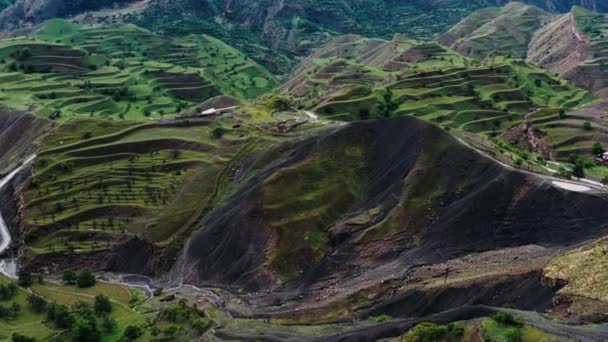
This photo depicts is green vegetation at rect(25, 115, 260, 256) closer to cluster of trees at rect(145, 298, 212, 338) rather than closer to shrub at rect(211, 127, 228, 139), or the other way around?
shrub at rect(211, 127, 228, 139)

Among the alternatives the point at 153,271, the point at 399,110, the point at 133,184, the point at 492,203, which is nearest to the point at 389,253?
the point at 492,203

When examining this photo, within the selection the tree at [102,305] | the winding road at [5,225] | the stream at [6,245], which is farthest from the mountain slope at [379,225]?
the winding road at [5,225]

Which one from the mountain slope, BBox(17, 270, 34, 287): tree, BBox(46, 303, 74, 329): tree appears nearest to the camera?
the mountain slope

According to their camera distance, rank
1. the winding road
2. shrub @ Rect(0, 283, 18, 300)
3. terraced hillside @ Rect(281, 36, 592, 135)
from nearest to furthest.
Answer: shrub @ Rect(0, 283, 18, 300), the winding road, terraced hillside @ Rect(281, 36, 592, 135)

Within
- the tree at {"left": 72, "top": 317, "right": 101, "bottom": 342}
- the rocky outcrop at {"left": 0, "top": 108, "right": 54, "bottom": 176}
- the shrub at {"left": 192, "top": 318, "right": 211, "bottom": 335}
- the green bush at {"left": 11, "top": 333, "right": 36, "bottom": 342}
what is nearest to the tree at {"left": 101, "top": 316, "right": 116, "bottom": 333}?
the tree at {"left": 72, "top": 317, "right": 101, "bottom": 342}

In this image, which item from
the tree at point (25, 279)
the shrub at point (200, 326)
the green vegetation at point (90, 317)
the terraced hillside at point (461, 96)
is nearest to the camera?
the shrub at point (200, 326)

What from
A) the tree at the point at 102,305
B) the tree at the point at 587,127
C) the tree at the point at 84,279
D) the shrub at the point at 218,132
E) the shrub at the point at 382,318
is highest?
the shrub at the point at 218,132

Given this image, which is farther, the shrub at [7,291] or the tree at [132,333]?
the shrub at [7,291]

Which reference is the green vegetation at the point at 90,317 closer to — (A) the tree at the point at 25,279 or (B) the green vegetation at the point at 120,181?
(A) the tree at the point at 25,279
